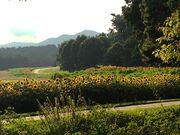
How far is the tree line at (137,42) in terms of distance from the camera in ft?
60.2

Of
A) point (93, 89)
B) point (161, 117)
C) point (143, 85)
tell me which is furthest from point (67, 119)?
point (143, 85)

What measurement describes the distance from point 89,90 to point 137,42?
51474mm

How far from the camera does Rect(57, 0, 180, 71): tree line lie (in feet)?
60.2

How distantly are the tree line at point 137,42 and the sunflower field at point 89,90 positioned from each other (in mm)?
1680

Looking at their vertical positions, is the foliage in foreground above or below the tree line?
below

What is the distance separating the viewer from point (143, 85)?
27.0 m

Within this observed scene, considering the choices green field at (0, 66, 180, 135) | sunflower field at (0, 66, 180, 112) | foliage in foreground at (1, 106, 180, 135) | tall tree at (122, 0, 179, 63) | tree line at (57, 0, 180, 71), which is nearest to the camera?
foliage in foreground at (1, 106, 180, 135)

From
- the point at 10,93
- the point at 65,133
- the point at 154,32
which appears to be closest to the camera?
the point at 65,133

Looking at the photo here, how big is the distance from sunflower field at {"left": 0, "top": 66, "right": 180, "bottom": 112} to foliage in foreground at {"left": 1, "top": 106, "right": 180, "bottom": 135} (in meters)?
5.63

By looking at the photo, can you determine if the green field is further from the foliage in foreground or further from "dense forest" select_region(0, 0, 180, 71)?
"dense forest" select_region(0, 0, 180, 71)

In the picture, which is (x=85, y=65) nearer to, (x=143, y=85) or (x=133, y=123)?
(x=143, y=85)

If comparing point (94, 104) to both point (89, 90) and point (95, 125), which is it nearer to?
point (89, 90)

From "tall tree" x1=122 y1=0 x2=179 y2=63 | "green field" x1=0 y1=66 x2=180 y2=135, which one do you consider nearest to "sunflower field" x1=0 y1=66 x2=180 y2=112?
"green field" x1=0 y1=66 x2=180 y2=135

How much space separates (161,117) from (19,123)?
474 centimetres
